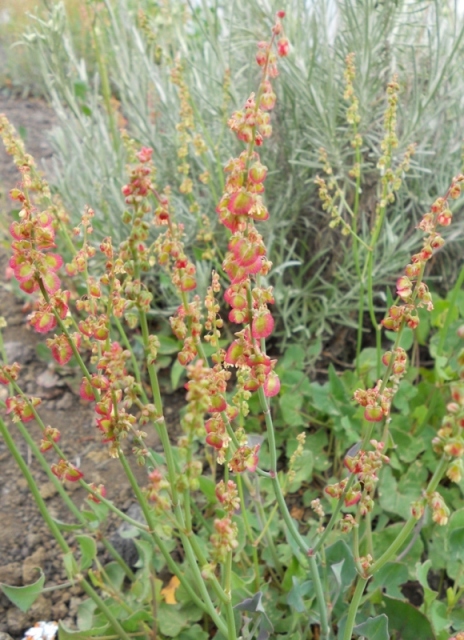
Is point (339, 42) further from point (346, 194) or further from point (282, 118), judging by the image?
point (346, 194)

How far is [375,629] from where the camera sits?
106cm

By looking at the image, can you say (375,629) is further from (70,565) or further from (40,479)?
(40,479)

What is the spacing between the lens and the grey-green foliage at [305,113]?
1943 millimetres

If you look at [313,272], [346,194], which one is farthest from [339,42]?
[313,272]

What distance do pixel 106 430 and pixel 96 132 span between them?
179 cm

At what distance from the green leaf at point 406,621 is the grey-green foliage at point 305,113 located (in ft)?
2.99

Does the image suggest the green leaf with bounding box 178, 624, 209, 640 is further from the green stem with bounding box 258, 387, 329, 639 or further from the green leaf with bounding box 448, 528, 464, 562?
the green leaf with bounding box 448, 528, 464, 562

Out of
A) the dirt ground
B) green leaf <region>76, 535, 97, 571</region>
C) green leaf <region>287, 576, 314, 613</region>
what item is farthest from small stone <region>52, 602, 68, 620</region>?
green leaf <region>287, 576, 314, 613</region>

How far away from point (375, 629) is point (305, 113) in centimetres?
167

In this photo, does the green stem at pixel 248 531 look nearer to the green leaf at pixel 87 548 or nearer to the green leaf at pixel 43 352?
the green leaf at pixel 87 548

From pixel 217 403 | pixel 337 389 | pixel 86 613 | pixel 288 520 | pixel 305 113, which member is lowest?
pixel 86 613

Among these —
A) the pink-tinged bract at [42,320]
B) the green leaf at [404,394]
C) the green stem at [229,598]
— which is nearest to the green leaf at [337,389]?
the green leaf at [404,394]

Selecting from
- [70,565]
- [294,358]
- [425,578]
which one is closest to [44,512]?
[70,565]

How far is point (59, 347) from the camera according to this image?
940 millimetres
